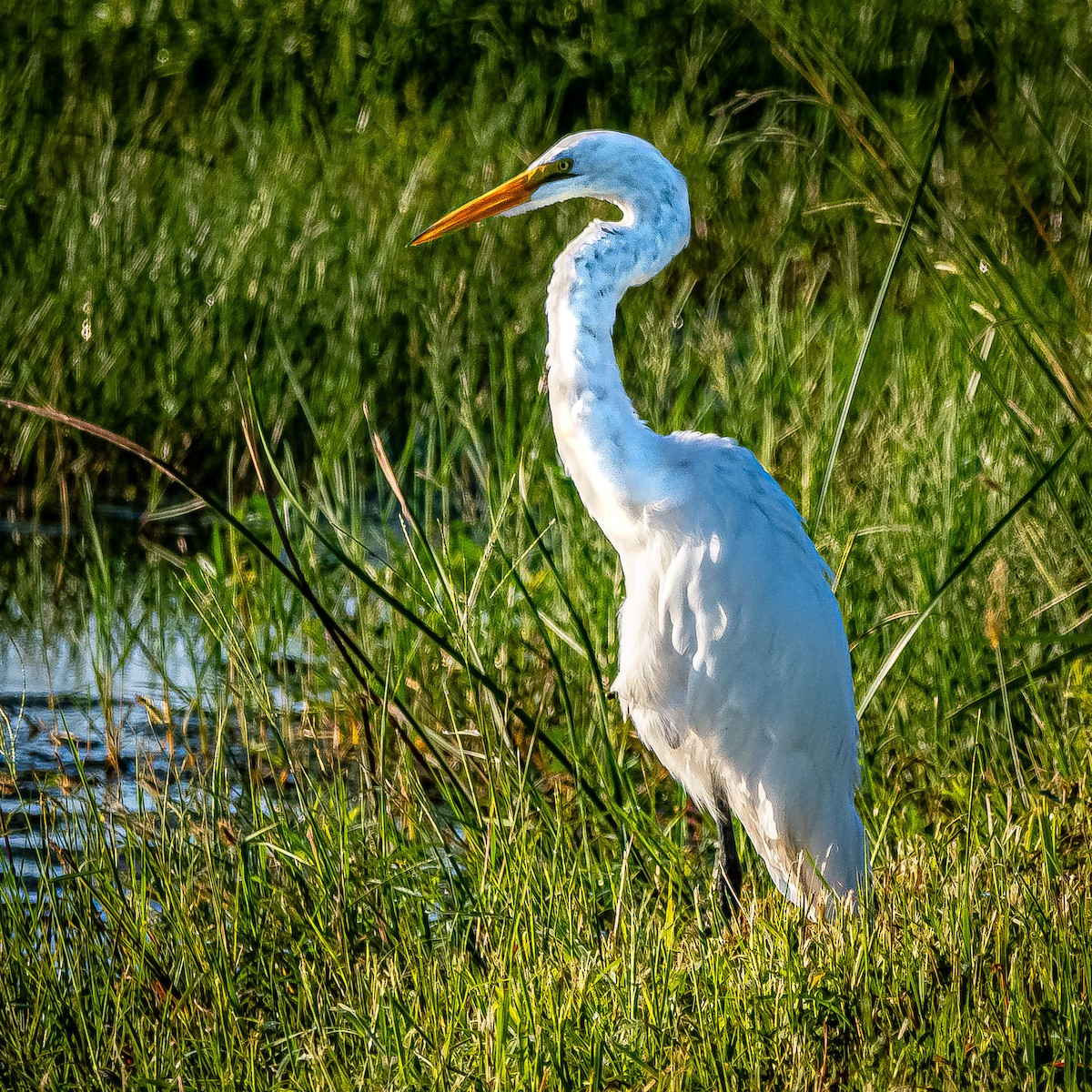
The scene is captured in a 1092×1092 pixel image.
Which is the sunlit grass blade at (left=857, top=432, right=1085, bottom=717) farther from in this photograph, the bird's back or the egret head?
the egret head

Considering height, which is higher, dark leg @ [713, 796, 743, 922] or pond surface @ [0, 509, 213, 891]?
dark leg @ [713, 796, 743, 922]

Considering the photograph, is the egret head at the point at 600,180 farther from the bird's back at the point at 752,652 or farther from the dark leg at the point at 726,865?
the dark leg at the point at 726,865

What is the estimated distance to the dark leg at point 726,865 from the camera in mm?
2751

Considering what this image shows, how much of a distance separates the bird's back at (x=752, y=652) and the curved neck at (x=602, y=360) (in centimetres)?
6

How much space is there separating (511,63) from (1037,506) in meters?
4.92

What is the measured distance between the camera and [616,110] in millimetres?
7398

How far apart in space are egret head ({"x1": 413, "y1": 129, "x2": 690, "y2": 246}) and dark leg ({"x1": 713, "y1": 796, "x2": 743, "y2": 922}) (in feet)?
3.41

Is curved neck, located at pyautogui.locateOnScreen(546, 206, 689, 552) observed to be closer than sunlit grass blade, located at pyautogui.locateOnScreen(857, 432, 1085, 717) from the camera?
No

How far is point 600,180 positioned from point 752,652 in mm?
862

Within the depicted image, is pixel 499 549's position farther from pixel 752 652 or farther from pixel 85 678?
pixel 85 678

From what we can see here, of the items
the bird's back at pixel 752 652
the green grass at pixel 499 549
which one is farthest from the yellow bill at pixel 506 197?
the bird's back at pixel 752 652

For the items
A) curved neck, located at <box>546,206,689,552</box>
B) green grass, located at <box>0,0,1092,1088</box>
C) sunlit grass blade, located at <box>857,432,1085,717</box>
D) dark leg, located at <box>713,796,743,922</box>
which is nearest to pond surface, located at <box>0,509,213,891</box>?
green grass, located at <box>0,0,1092,1088</box>

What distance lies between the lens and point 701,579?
285 cm

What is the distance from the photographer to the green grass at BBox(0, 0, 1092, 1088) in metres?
2.10
